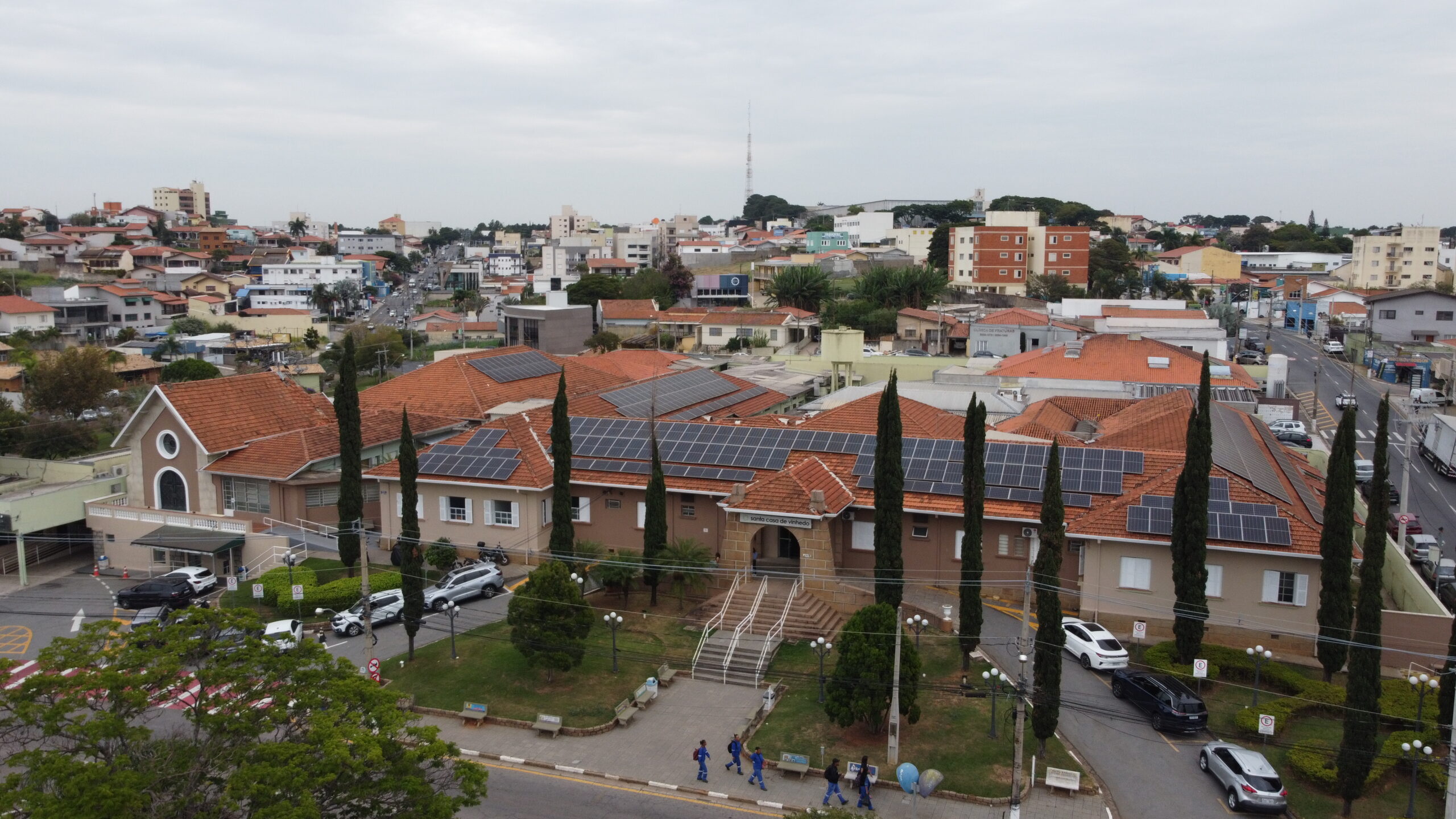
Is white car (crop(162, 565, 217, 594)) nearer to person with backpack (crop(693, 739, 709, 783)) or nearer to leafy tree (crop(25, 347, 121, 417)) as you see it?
person with backpack (crop(693, 739, 709, 783))

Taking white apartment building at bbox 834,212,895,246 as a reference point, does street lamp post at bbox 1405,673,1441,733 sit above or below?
below

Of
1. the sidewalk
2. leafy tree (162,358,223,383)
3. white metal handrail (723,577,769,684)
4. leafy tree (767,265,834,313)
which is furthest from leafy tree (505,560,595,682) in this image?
leafy tree (767,265,834,313)

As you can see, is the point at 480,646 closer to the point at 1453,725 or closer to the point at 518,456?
the point at 518,456

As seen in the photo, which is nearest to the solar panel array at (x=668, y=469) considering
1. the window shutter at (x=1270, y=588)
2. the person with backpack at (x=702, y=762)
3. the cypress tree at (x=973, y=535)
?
the cypress tree at (x=973, y=535)

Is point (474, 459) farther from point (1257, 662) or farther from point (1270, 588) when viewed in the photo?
point (1270, 588)

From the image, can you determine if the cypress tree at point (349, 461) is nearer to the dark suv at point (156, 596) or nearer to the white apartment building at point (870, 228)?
the dark suv at point (156, 596)
